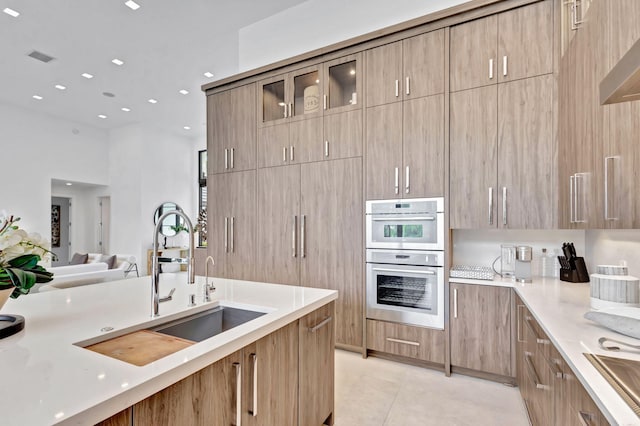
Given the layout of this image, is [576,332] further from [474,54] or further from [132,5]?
[132,5]

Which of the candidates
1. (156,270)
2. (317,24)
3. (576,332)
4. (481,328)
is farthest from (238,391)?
(317,24)

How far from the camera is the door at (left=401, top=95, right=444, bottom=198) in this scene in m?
2.72

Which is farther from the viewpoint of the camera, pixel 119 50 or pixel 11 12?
pixel 119 50

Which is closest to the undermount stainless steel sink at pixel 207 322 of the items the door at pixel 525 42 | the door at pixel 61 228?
the door at pixel 525 42

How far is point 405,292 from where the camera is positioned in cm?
284

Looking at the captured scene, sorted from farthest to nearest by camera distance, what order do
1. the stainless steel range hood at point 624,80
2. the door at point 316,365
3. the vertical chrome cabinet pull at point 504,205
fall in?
1. the vertical chrome cabinet pull at point 504,205
2. the door at point 316,365
3. the stainless steel range hood at point 624,80

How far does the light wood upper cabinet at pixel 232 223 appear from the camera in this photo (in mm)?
3678

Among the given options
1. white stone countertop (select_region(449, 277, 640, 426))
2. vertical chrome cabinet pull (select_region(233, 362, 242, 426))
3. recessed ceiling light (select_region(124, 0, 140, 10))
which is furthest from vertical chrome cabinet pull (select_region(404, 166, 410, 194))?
recessed ceiling light (select_region(124, 0, 140, 10))

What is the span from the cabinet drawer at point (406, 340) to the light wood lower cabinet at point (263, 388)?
1157mm

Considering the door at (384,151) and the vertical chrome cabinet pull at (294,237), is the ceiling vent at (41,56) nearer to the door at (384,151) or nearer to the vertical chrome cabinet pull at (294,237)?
the vertical chrome cabinet pull at (294,237)

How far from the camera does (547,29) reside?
2.38 metres

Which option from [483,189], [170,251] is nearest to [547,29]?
[483,189]

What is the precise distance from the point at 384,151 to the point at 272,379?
87.6 inches

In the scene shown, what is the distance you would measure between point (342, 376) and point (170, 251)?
6.54 m
